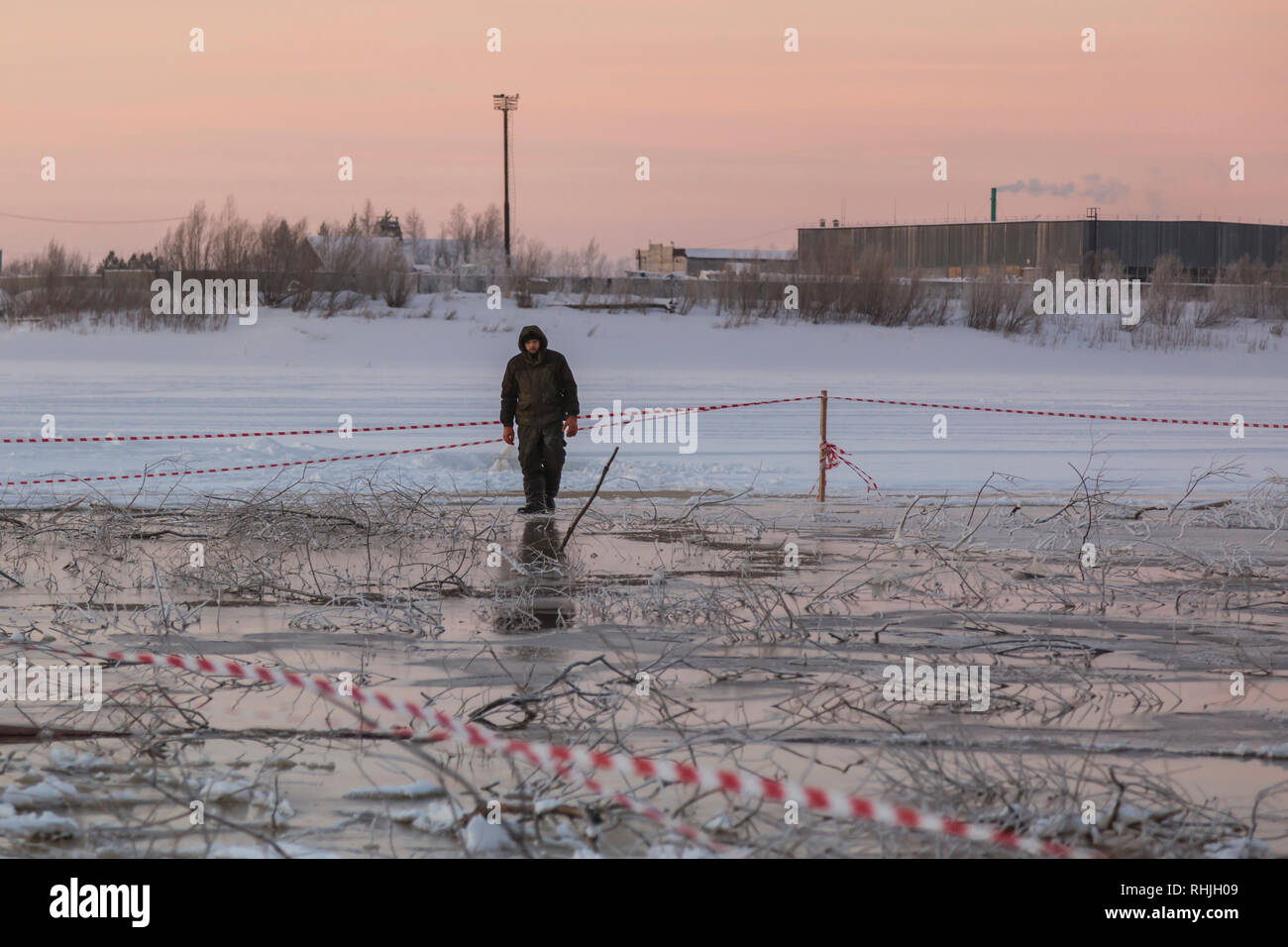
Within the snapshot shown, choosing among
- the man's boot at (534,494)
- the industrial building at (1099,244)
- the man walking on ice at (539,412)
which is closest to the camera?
the man walking on ice at (539,412)

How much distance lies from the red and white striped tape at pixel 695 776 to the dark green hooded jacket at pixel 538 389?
5.65 metres

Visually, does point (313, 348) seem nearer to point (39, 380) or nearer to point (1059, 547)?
point (39, 380)

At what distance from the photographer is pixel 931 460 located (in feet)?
58.9

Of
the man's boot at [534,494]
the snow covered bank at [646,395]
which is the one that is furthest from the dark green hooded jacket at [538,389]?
the snow covered bank at [646,395]

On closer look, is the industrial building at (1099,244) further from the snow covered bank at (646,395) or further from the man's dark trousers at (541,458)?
the man's dark trousers at (541,458)

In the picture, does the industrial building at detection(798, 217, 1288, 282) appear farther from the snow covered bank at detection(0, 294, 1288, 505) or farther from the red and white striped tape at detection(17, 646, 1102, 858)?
the red and white striped tape at detection(17, 646, 1102, 858)

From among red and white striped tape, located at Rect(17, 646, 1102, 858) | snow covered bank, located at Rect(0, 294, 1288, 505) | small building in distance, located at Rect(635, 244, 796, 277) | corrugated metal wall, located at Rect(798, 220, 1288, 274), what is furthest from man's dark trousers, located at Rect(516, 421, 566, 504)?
small building in distance, located at Rect(635, 244, 796, 277)

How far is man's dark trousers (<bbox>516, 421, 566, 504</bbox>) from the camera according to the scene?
1266 centimetres

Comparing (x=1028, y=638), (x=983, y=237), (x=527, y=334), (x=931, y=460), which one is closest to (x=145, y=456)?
(x=527, y=334)

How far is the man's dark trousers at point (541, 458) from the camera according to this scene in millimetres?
12656

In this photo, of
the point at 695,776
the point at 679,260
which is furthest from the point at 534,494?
the point at 679,260

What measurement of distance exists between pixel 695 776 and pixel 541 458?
23.9ft

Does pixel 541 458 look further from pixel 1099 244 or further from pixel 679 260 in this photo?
pixel 679 260
